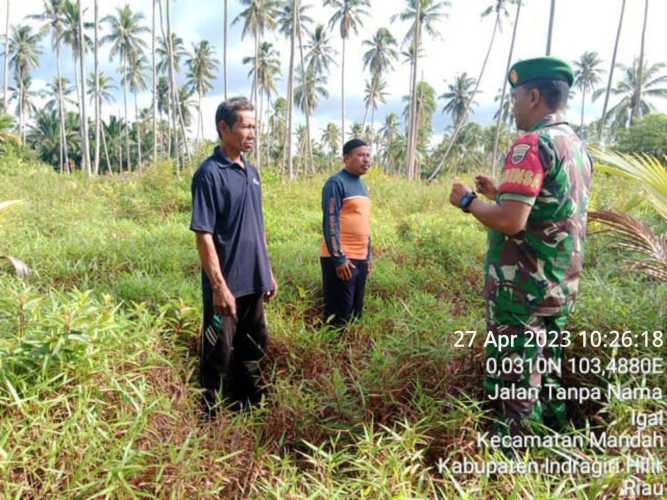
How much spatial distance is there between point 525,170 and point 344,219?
69.2 inches

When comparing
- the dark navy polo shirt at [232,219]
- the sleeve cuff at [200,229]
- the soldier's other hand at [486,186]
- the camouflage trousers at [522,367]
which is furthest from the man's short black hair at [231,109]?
the camouflage trousers at [522,367]

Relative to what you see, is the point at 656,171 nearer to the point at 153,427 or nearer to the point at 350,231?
the point at 350,231

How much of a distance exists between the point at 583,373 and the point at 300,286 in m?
2.47

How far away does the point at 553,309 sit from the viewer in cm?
187

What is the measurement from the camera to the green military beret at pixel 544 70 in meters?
1.80

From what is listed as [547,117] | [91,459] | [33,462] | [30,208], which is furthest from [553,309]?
[30,208]

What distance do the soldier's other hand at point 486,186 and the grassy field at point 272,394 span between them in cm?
90

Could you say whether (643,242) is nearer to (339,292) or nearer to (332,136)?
(339,292)

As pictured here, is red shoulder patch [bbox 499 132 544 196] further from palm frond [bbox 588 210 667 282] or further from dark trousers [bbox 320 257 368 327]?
dark trousers [bbox 320 257 368 327]

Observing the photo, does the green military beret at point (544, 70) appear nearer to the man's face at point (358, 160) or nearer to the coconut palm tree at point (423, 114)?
the man's face at point (358, 160)

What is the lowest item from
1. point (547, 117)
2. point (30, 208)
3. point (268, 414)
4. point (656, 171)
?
point (268, 414)

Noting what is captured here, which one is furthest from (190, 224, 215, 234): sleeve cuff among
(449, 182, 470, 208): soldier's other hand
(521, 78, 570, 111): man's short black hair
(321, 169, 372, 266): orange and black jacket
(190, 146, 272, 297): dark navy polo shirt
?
(521, 78, 570, 111): man's short black hair

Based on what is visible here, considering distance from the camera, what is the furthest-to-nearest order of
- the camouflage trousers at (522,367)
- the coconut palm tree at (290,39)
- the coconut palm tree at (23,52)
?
1. the coconut palm tree at (23,52)
2. the coconut palm tree at (290,39)
3. the camouflage trousers at (522,367)

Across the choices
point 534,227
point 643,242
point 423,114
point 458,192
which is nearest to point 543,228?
point 534,227
